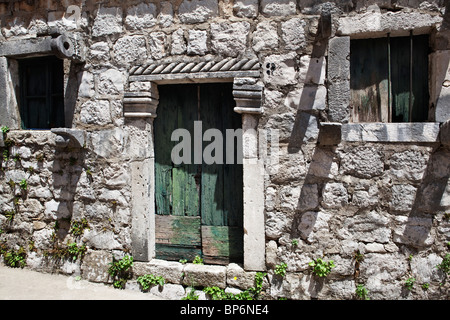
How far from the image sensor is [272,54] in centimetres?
289

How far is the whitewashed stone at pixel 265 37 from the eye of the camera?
113 inches

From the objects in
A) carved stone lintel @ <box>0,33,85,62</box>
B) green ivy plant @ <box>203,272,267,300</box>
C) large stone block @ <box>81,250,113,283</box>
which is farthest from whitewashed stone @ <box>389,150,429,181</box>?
carved stone lintel @ <box>0,33,85,62</box>

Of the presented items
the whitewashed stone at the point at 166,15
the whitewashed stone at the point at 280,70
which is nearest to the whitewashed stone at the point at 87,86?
the whitewashed stone at the point at 166,15

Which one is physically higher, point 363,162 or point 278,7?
point 278,7

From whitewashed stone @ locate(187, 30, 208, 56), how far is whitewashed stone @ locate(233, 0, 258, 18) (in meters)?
0.39

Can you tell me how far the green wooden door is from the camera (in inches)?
126

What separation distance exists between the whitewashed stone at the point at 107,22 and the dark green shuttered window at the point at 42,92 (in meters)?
0.69

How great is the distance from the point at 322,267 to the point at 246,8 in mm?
2588

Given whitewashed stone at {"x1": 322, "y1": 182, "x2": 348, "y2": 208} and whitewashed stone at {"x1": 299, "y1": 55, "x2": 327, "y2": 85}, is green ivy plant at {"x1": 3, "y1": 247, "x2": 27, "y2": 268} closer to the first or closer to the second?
whitewashed stone at {"x1": 322, "y1": 182, "x2": 348, "y2": 208}

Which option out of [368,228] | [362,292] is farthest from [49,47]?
[362,292]

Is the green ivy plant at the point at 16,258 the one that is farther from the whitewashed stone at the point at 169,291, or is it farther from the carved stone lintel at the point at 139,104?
the carved stone lintel at the point at 139,104

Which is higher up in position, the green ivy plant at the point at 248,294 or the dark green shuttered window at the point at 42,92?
the dark green shuttered window at the point at 42,92

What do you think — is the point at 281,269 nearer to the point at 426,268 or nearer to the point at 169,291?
the point at 169,291

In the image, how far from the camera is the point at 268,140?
9.61 ft
